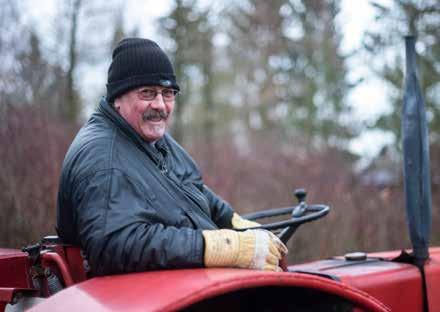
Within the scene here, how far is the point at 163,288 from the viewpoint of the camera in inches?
73.5

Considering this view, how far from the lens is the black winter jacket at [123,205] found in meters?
2.20

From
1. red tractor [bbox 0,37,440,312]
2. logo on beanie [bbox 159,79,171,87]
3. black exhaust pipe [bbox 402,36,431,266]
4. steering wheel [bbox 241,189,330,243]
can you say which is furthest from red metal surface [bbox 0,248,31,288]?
black exhaust pipe [bbox 402,36,431,266]

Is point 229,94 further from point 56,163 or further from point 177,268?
Answer: point 177,268

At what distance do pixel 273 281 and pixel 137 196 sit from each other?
0.67 metres

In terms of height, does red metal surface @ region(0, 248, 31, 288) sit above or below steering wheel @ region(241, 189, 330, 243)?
below

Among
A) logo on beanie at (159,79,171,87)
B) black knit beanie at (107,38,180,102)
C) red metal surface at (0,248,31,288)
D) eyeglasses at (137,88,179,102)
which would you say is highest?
black knit beanie at (107,38,180,102)

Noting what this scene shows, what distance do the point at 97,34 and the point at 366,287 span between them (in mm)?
11716

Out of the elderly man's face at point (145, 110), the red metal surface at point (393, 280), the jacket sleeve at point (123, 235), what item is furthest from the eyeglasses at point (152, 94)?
Result: the red metal surface at point (393, 280)

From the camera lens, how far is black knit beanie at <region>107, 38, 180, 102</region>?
2699 mm

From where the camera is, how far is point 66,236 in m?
2.61

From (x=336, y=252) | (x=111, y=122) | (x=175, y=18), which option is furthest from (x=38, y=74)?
(x=111, y=122)

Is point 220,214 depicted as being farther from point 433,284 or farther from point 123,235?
point 123,235

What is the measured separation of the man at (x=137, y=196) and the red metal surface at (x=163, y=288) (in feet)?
0.40

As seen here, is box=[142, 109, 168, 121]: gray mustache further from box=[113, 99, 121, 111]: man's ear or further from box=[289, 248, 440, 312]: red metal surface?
box=[289, 248, 440, 312]: red metal surface
